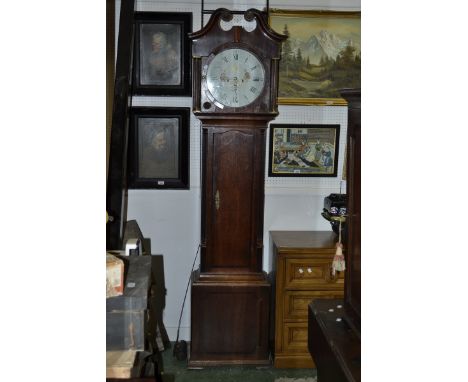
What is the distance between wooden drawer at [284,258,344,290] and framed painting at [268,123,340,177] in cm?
67

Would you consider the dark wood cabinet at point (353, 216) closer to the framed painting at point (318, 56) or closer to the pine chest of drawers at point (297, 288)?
the pine chest of drawers at point (297, 288)

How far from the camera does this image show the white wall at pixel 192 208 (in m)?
3.71

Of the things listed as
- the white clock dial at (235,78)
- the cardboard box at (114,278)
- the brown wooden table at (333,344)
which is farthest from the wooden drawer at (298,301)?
the cardboard box at (114,278)

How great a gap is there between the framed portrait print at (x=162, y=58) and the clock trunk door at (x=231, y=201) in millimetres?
511

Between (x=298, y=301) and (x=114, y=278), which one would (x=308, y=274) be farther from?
(x=114, y=278)

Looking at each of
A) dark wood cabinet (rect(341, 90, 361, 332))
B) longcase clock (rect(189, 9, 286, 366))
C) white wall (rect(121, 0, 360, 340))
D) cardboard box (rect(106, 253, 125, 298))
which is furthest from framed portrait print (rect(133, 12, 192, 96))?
cardboard box (rect(106, 253, 125, 298))

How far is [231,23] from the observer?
3.54m

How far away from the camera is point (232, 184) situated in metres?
3.39

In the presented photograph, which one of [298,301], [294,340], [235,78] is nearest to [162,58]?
[235,78]

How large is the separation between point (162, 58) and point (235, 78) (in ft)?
1.87

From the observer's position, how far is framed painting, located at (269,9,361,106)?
11.9 feet
